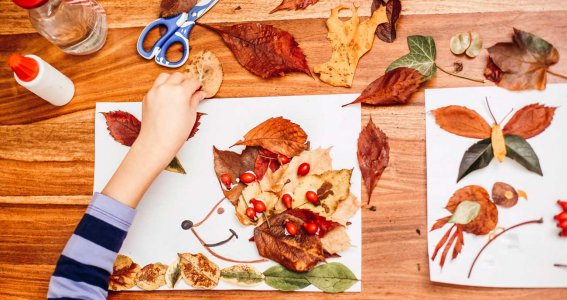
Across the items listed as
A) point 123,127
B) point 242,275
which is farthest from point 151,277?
point 123,127

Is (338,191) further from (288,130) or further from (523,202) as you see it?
(523,202)

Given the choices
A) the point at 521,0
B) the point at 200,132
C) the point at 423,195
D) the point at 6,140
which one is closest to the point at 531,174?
the point at 423,195

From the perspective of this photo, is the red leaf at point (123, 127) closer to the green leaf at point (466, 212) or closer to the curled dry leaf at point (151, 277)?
the curled dry leaf at point (151, 277)

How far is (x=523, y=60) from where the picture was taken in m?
0.80

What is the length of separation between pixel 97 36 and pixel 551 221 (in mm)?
773

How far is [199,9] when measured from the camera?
889 millimetres

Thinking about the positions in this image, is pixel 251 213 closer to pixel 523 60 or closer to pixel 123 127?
pixel 123 127

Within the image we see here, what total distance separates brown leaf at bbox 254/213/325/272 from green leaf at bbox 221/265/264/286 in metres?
0.03

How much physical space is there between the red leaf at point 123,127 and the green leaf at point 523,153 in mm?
587

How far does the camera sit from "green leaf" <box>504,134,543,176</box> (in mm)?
787

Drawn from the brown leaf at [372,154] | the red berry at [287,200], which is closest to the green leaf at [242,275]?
the red berry at [287,200]

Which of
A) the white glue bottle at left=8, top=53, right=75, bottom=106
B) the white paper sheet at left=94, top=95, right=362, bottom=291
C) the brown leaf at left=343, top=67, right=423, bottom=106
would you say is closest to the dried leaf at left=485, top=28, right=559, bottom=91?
the brown leaf at left=343, top=67, right=423, bottom=106

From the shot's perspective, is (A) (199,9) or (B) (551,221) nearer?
(B) (551,221)

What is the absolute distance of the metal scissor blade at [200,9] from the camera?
888mm
